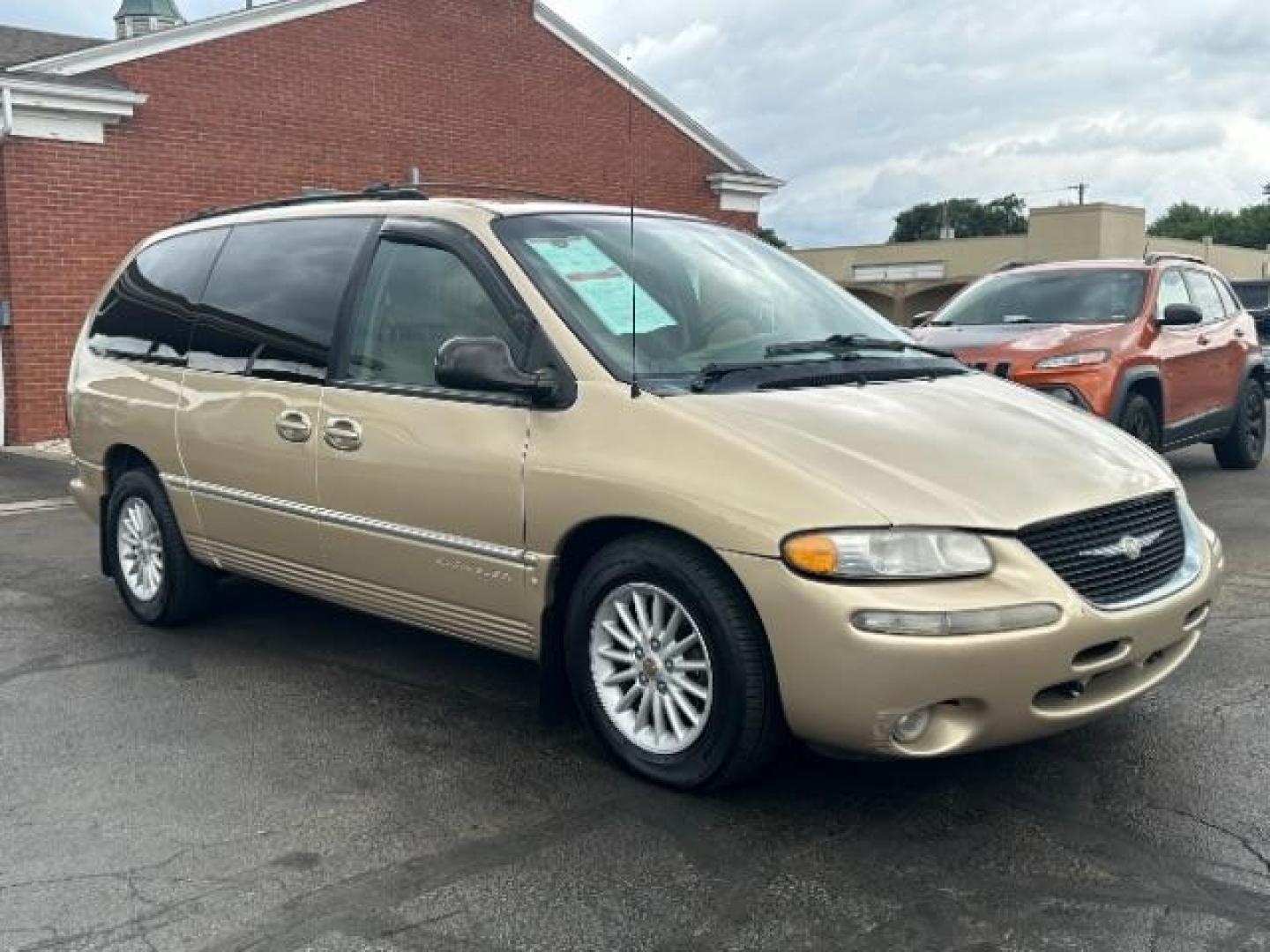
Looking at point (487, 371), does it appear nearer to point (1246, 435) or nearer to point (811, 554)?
point (811, 554)

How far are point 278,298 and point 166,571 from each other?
1.44 meters

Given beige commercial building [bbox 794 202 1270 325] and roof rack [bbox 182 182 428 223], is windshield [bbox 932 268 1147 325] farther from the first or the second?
beige commercial building [bbox 794 202 1270 325]

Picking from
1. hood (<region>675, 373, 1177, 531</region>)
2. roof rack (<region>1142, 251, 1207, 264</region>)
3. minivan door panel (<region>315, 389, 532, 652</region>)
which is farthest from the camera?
roof rack (<region>1142, 251, 1207, 264</region>)

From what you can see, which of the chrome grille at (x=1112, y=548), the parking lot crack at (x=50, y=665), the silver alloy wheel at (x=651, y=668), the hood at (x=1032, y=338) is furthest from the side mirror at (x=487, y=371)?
the hood at (x=1032, y=338)

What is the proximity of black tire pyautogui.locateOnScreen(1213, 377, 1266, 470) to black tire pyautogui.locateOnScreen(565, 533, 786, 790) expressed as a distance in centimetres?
798

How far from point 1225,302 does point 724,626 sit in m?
8.64

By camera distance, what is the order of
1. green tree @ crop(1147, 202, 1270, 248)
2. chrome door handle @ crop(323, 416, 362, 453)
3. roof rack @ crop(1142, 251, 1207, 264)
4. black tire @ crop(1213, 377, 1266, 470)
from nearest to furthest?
chrome door handle @ crop(323, 416, 362, 453) → roof rack @ crop(1142, 251, 1207, 264) → black tire @ crop(1213, 377, 1266, 470) → green tree @ crop(1147, 202, 1270, 248)

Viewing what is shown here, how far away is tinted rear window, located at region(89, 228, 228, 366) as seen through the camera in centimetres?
557

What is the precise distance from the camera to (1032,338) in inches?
328

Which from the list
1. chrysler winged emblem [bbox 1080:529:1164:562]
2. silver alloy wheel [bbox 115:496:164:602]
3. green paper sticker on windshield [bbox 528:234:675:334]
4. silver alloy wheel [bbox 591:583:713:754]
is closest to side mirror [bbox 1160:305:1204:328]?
chrysler winged emblem [bbox 1080:529:1164:562]

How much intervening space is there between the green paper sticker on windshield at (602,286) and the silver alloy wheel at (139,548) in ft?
8.12

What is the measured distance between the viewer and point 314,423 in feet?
15.3

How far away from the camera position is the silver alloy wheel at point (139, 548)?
5.75m

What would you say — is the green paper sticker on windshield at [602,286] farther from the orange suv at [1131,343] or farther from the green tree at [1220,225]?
the green tree at [1220,225]
